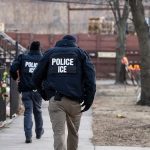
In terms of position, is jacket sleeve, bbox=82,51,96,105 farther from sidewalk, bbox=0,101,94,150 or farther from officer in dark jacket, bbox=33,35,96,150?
sidewalk, bbox=0,101,94,150

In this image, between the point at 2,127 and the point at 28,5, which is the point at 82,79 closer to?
the point at 2,127

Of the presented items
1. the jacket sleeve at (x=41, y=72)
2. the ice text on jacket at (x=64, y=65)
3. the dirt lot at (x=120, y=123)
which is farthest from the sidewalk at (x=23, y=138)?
the ice text on jacket at (x=64, y=65)

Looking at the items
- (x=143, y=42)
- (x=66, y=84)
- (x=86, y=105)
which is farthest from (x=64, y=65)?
(x=143, y=42)

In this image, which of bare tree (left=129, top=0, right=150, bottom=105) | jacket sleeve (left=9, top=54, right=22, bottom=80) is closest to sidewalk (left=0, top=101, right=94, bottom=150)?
jacket sleeve (left=9, top=54, right=22, bottom=80)

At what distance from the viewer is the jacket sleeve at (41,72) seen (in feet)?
26.4

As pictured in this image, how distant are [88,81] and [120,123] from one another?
6489 mm

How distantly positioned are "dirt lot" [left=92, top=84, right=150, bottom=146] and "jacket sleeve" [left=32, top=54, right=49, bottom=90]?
331cm

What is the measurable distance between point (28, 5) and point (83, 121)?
56724 mm

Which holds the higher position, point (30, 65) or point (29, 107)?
point (30, 65)

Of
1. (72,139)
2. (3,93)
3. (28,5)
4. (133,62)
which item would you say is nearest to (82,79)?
(72,139)

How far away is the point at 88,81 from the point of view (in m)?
7.88

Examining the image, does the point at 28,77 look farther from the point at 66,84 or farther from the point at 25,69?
the point at 66,84

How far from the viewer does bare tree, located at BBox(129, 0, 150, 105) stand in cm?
1869

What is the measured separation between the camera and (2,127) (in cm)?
1325
